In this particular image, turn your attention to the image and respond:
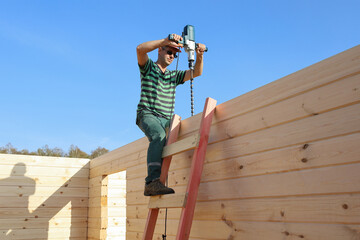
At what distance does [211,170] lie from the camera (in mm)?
2602

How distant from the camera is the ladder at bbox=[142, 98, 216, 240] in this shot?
2.23m

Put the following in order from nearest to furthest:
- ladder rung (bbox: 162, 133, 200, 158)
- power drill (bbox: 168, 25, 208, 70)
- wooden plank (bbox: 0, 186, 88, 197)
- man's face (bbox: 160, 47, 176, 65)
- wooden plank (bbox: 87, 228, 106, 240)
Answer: ladder rung (bbox: 162, 133, 200, 158)
power drill (bbox: 168, 25, 208, 70)
man's face (bbox: 160, 47, 176, 65)
wooden plank (bbox: 87, 228, 106, 240)
wooden plank (bbox: 0, 186, 88, 197)

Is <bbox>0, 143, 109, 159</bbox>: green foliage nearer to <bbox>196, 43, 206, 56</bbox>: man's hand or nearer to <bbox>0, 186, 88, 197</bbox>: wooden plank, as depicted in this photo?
<bbox>0, 186, 88, 197</bbox>: wooden plank

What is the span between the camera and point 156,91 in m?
2.81

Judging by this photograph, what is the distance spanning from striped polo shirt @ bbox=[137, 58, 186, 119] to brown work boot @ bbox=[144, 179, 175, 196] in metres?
0.57

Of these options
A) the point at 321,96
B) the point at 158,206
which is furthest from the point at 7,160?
the point at 321,96

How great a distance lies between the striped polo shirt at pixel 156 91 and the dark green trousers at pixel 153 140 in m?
0.07

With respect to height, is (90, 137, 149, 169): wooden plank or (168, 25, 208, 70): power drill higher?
(168, 25, 208, 70): power drill

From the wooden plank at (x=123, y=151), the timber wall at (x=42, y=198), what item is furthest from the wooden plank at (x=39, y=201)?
the wooden plank at (x=123, y=151)

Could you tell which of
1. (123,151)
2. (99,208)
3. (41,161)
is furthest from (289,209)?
(41,161)

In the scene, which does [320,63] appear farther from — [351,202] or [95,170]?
[95,170]

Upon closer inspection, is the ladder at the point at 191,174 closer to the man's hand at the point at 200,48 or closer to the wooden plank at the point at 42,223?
the man's hand at the point at 200,48

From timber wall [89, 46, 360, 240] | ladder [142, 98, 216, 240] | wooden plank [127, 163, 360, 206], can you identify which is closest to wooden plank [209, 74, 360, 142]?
timber wall [89, 46, 360, 240]

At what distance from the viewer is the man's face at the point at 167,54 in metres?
2.89
